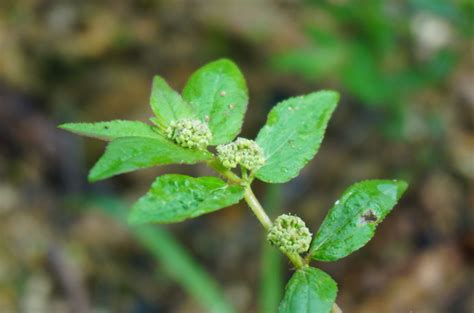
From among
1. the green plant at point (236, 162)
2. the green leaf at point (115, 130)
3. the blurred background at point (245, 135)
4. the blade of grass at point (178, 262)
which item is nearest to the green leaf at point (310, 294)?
the green plant at point (236, 162)

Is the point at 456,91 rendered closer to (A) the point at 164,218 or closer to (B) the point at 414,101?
(B) the point at 414,101

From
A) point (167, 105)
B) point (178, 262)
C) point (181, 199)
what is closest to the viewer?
point (181, 199)

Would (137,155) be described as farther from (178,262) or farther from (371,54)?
(371,54)

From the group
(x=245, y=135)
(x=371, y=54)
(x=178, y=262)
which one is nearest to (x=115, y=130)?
(x=178, y=262)

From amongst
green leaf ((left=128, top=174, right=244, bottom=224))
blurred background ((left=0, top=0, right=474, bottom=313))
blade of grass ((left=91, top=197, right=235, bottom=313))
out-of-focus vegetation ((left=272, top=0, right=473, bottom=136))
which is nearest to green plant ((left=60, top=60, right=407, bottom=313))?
green leaf ((left=128, top=174, right=244, bottom=224))

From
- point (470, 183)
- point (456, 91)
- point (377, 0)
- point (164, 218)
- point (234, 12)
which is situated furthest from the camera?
point (234, 12)

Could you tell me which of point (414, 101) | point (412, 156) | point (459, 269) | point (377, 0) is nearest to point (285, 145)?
point (377, 0)
